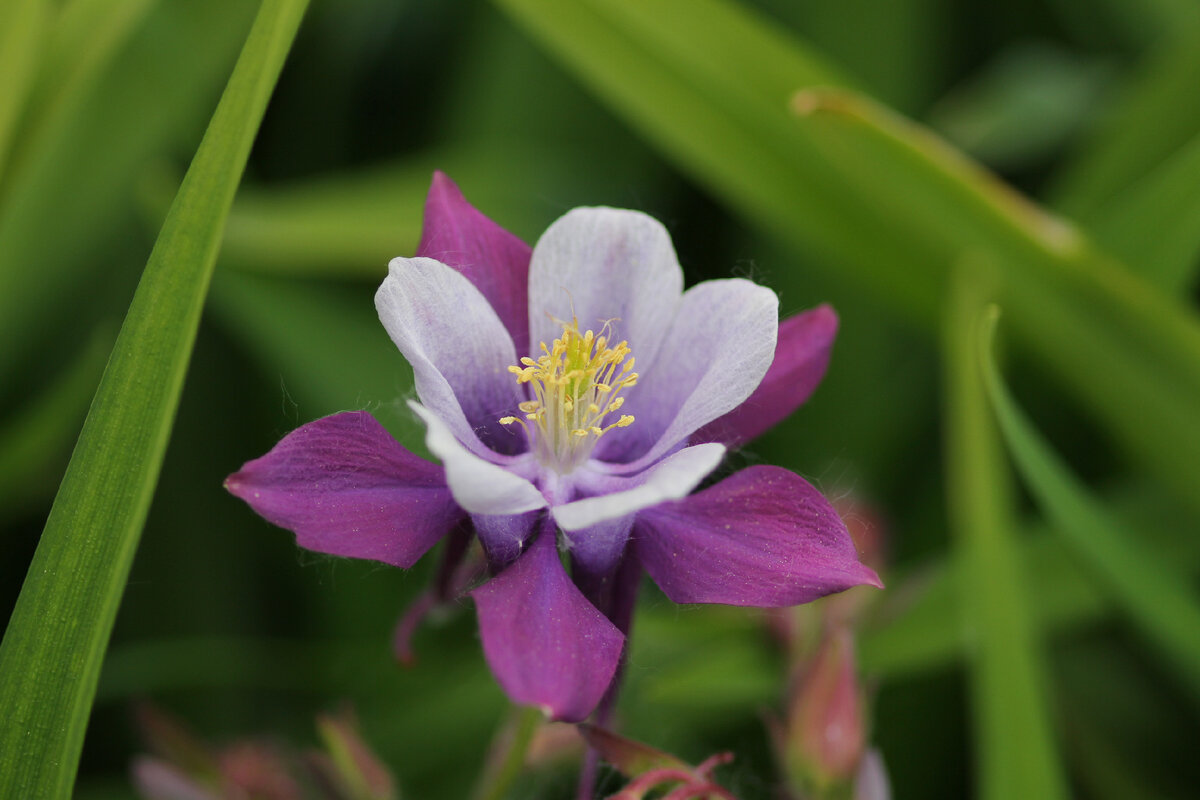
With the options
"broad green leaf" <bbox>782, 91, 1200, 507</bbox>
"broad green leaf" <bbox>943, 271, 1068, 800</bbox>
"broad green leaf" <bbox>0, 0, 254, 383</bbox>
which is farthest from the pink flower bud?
"broad green leaf" <bbox>0, 0, 254, 383</bbox>

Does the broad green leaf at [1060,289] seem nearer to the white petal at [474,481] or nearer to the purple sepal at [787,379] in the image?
the purple sepal at [787,379]

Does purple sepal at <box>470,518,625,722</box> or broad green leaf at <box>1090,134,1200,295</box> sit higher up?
broad green leaf at <box>1090,134,1200,295</box>

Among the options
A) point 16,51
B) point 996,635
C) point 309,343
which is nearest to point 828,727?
point 996,635

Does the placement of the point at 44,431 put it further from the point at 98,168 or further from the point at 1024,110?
the point at 1024,110

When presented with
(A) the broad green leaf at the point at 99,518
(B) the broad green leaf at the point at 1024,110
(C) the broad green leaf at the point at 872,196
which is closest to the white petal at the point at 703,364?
(A) the broad green leaf at the point at 99,518

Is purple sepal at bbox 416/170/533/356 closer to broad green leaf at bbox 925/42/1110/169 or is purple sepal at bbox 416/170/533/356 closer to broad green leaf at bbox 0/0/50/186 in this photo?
broad green leaf at bbox 0/0/50/186

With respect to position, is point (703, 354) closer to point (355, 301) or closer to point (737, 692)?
point (737, 692)
